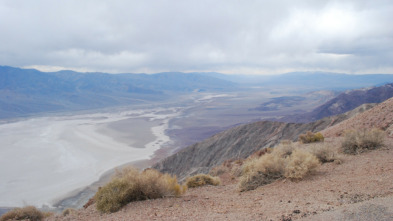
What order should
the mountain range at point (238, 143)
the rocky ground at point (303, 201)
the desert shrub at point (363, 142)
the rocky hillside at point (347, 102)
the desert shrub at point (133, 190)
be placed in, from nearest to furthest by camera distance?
1. the rocky ground at point (303, 201)
2. the desert shrub at point (133, 190)
3. the desert shrub at point (363, 142)
4. the mountain range at point (238, 143)
5. the rocky hillside at point (347, 102)

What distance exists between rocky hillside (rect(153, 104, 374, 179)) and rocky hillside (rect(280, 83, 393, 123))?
50.8 meters

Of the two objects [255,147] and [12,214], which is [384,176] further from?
[255,147]

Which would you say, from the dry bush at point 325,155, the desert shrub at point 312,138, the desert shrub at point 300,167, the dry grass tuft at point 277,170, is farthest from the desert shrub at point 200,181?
the desert shrub at point 312,138

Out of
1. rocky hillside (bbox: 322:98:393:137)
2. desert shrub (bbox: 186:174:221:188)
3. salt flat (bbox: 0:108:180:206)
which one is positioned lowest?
salt flat (bbox: 0:108:180:206)

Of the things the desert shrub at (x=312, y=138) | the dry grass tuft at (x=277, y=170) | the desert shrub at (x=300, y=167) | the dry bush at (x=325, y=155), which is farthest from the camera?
the desert shrub at (x=312, y=138)

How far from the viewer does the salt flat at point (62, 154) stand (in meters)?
38.4

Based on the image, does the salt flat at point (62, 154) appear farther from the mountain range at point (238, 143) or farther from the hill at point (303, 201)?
the hill at point (303, 201)

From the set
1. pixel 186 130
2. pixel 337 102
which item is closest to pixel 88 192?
pixel 186 130

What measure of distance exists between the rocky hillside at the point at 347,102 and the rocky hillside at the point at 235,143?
50.8 meters

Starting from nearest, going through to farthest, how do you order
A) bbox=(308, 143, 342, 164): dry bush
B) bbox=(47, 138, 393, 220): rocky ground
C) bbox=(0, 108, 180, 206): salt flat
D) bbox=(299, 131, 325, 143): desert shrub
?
bbox=(47, 138, 393, 220): rocky ground < bbox=(308, 143, 342, 164): dry bush < bbox=(299, 131, 325, 143): desert shrub < bbox=(0, 108, 180, 206): salt flat

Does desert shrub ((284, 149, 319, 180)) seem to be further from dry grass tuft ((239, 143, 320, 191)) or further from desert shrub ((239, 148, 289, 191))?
desert shrub ((239, 148, 289, 191))

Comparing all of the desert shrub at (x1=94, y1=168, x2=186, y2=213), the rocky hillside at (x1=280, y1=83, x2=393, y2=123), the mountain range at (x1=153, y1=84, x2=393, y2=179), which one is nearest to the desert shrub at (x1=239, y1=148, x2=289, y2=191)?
the desert shrub at (x1=94, y1=168, x2=186, y2=213)

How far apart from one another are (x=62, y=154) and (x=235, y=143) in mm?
37109

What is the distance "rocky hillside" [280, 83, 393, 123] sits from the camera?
287 ft
